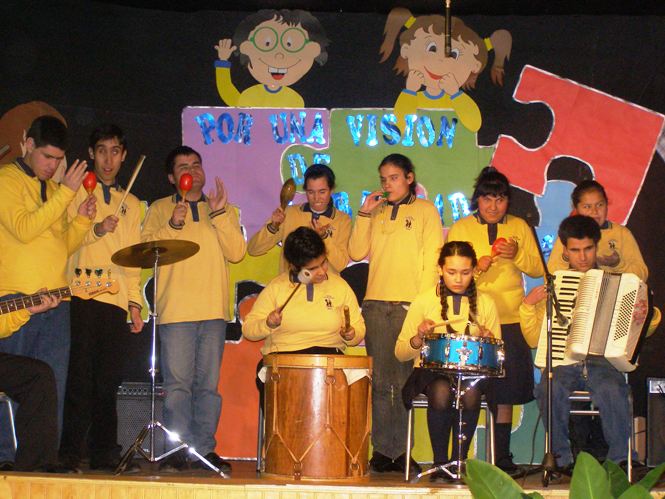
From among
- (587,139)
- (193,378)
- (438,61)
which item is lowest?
(193,378)

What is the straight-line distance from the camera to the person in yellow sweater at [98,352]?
17.4ft

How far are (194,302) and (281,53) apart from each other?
2.03 m

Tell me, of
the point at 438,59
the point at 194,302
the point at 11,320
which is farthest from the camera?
the point at 438,59

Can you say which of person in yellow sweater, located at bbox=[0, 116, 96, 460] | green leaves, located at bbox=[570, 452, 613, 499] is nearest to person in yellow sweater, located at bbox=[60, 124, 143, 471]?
person in yellow sweater, located at bbox=[0, 116, 96, 460]

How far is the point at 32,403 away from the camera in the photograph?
15.9ft

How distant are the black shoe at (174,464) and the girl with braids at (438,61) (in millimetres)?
2792

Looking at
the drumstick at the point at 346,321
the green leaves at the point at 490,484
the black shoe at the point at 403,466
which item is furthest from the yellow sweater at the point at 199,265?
the green leaves at the point at 490,484

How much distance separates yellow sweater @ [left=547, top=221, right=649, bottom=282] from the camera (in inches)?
227

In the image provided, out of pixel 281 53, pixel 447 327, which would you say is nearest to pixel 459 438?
pixel 447 327

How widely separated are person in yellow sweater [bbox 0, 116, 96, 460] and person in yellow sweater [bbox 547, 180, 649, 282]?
2916 mm

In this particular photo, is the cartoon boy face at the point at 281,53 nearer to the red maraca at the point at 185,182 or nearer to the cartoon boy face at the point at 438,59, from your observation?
the cartoon boy face at the point at 438,59

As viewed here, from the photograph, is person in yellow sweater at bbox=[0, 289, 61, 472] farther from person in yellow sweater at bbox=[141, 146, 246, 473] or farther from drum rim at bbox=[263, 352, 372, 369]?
drum rim at bbox=[263, 352, 372, 369]

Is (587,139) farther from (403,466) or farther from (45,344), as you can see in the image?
(45,344)

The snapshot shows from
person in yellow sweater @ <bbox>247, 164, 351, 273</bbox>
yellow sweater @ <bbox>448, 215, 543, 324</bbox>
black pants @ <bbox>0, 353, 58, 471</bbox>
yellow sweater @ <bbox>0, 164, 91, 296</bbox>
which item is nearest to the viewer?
black pants @ <bbox>0, 353, 58, 471</bbox>
